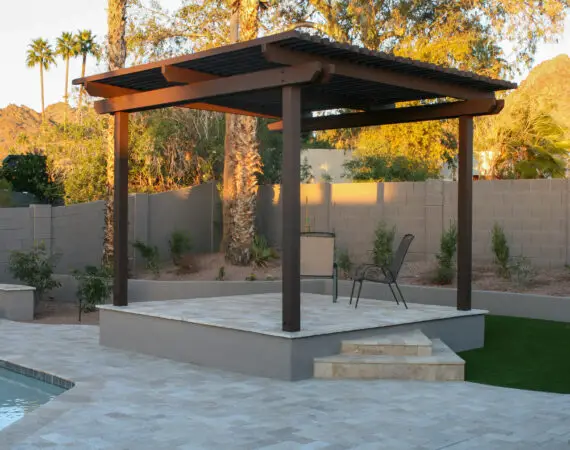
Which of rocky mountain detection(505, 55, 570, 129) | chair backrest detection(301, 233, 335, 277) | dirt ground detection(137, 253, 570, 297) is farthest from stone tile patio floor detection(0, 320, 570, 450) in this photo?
rocky mountain detection(505, 55, 570, 129)

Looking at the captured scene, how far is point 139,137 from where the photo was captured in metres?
18.1

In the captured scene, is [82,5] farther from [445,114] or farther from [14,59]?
[14,59]

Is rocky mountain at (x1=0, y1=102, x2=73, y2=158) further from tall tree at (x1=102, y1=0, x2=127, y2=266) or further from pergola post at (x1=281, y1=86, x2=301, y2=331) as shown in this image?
pergola post at (x1=281, y1=86, x2=301, y2=331)

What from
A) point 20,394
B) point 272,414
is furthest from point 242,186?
point 272,414

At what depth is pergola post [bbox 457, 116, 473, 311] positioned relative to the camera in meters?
9.77

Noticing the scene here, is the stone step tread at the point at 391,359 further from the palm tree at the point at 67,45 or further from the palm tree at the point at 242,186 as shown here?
the palm tree at the point at 67,45

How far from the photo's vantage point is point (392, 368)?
7.67 m

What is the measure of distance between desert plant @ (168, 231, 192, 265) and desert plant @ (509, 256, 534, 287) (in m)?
6.20

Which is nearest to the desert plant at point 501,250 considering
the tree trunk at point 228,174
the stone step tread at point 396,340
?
the stone step tread at point 396,340

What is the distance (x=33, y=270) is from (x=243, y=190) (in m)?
4.10

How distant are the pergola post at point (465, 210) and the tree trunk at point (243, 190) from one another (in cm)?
600

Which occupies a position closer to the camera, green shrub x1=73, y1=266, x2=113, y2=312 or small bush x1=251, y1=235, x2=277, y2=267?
green shrub x1=73, y1=266, x2=113, y2=312

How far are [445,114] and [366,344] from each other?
10.9 feet

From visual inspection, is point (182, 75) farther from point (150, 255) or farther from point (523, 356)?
point (150, 255)
